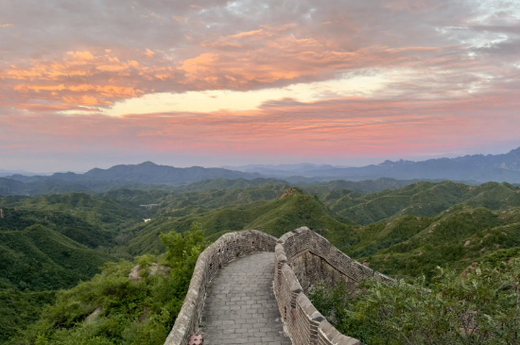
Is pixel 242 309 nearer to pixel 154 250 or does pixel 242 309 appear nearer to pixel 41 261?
pixel 154 250

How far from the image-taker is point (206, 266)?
11148 mm

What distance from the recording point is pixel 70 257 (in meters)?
79.1

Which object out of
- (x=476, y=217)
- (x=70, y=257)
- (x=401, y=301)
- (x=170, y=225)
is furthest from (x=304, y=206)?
(x=401, y=301)

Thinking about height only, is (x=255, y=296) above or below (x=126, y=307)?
above

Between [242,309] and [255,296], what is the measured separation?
0.99 meters

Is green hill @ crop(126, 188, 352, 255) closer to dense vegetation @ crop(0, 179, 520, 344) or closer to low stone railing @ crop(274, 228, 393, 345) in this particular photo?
dense vegetation @ crop(0, 179, 520, 344)

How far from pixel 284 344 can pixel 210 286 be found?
437cm

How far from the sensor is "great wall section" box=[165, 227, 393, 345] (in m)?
6.94

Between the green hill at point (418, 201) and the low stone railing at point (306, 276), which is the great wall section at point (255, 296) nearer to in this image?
the low stone railing at point (306, 276)

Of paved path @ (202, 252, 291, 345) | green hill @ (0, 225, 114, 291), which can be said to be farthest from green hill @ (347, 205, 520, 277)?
green hill @ (0, 225, 114, 291)

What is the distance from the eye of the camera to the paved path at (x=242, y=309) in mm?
8172

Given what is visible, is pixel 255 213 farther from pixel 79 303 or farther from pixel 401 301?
pixel 401 301

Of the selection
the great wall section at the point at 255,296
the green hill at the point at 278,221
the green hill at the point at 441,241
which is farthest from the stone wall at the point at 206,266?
the green hill at the point at 278,221

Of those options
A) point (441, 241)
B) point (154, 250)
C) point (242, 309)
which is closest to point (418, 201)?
point (441, 241)
